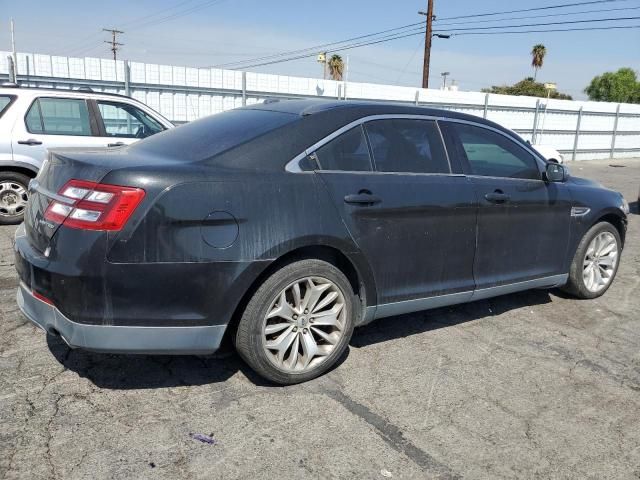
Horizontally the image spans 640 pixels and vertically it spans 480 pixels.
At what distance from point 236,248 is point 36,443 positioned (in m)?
1.29

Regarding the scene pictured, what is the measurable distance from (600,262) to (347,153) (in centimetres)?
303

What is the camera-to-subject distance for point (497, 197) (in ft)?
13.4

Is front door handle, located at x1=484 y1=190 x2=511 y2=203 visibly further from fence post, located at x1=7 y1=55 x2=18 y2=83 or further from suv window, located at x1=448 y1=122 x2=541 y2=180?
fence post, located at x1=7 y1=55 x2=18 y2=83

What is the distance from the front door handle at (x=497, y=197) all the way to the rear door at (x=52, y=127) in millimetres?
5216

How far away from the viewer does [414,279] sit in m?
3.72

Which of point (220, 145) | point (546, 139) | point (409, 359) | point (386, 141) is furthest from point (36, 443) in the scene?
point (546, 139)

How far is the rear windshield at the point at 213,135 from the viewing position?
125 inches

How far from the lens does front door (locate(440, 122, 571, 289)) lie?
407 cm

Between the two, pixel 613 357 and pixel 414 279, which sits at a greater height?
pixel 414 279

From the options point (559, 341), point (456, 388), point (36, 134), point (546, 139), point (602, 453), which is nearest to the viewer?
point (602, 453)

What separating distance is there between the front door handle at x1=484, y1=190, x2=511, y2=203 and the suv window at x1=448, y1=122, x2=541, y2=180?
158 mm

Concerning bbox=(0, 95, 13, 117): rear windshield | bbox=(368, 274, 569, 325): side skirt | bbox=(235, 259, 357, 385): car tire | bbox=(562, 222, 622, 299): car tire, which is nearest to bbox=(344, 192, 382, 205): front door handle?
bbox=(235, 259, 357, 385): car tire

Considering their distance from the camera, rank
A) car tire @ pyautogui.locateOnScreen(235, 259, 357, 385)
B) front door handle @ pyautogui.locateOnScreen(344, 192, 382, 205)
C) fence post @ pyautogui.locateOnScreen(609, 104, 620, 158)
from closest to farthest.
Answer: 1. car tire @ pyautogui.locateOnScreen(235, 259, 357, 385)
2. front door handle @ pyautogui.locateOnScreen(344, 192, 382, 205)
3. fence post @ pyautogui.locateOnScreen(609, 104, 620, 158)

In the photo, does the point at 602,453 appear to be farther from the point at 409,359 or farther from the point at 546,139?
the point at 546,139
